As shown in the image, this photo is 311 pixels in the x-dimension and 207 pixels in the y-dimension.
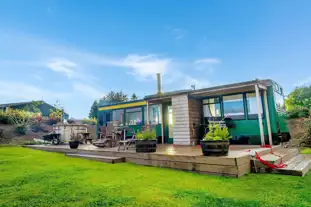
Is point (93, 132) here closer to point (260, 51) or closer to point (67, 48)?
point (67, 48)

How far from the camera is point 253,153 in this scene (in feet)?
11.4

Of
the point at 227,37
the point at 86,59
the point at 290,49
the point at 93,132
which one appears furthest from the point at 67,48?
the point at 290,49

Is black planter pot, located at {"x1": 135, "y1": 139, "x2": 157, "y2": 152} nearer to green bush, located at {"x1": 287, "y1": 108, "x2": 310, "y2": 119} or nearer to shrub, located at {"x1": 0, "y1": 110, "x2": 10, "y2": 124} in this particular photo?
green bush, located at {"x1": 287, "y1": 108, "x2": 310, "y2": 119}

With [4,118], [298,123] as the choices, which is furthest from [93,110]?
[298,123]

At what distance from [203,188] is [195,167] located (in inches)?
36.7

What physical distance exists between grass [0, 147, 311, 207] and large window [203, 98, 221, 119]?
4.87 metres

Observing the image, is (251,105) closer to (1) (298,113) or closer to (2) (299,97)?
(1) (298,113)

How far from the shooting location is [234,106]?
290 inches

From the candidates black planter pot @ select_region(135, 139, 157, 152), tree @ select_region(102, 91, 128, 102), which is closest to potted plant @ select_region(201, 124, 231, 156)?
black planter pot @ select_region(135, 139, 157, 152)

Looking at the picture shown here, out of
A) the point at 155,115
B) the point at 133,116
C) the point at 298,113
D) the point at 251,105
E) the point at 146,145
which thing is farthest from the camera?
the point at 133,116

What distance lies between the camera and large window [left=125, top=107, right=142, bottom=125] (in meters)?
10.5

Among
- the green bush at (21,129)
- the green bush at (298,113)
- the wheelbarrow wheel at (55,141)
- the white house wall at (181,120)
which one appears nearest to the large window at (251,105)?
the white house wall at (181,120)

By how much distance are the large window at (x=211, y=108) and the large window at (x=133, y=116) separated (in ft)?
12.7

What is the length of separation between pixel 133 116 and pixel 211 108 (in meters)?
4.70
